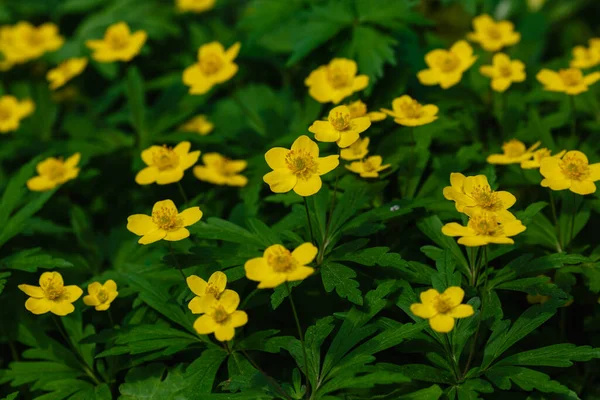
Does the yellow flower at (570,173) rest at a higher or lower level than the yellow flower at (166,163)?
higher

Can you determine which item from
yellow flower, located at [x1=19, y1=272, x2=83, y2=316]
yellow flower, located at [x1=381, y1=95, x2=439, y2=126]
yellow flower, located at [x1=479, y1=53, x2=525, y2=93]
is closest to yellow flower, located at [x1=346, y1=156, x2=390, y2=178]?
yellow flower, located at [x1=381, y1=95, x2=439, y2=126]

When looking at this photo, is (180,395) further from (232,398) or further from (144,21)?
(144,21)

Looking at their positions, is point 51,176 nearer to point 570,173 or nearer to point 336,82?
point 336,82

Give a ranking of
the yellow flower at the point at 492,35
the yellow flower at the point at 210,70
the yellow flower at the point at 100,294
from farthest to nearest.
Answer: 1. the yellow flower at the point at 492,35
2. the yellow flower at the point at 210,70
3. the yellow flower at the point at 100,294

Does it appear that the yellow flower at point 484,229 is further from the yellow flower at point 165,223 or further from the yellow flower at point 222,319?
the yellow flower at point 165,223

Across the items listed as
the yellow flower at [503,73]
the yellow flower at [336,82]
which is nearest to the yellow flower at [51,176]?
the yellow flower at [336,82]

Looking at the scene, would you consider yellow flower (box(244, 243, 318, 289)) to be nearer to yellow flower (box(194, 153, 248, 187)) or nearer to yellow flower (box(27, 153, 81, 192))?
yellow flower (box(194, 153, 248, 187))

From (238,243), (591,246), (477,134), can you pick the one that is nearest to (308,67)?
(477,134)
